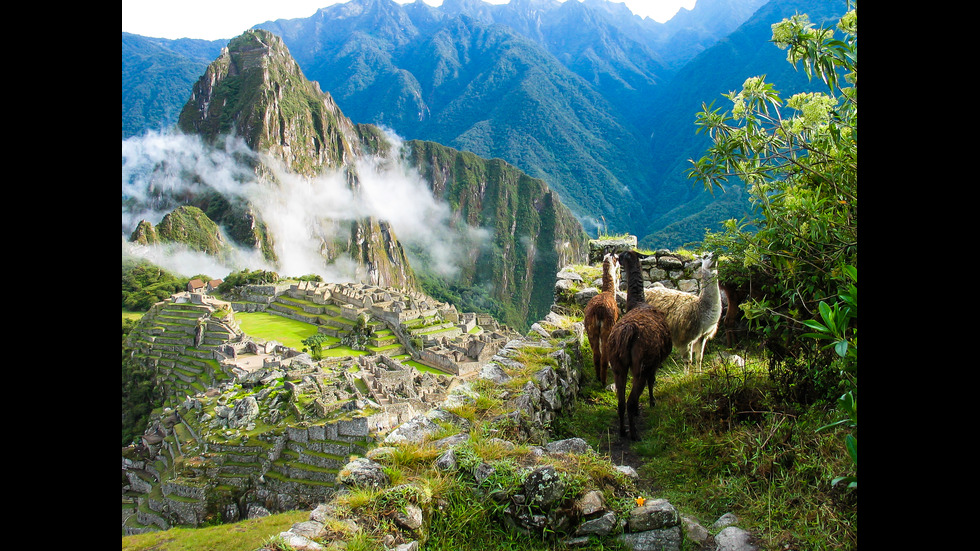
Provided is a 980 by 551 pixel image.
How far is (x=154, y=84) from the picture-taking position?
140 metres

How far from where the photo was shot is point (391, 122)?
19738 centimetres

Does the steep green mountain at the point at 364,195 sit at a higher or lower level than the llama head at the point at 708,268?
higher

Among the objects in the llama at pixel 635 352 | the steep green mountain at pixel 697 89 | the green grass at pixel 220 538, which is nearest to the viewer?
the llama at pixel 635 352

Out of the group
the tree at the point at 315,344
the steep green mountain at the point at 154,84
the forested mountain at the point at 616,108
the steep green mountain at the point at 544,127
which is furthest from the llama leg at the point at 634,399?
the steep green mountain at the point at 154,84

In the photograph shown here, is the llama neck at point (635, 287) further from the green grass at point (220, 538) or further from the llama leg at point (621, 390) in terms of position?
the green grass at point (220, 538)

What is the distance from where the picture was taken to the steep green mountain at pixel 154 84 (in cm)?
12550

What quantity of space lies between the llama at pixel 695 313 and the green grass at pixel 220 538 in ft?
15.4

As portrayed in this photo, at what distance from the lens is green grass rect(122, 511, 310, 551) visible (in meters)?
7.79

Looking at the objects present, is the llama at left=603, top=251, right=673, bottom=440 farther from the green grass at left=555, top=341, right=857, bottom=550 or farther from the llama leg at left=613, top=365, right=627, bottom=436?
the green grass at left=555, top=341, right=857, bottom=550

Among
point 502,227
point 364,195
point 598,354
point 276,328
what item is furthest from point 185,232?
point 598,354

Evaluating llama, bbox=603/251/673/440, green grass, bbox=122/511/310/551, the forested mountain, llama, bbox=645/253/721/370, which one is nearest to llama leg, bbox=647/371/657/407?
llama, bbox=603/251/673/440
